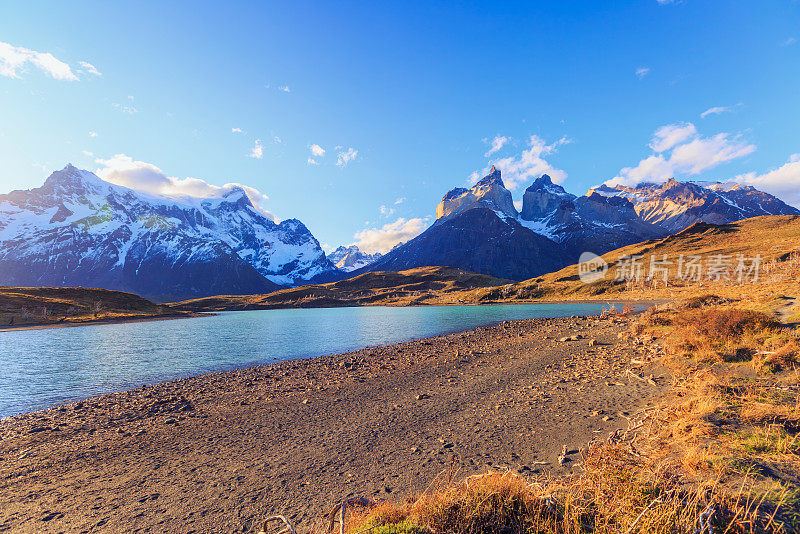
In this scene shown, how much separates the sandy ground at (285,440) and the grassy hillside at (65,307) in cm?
8285

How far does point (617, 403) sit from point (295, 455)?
11.9m

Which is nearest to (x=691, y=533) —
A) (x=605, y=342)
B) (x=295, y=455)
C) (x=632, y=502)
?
(x=632, y=502)

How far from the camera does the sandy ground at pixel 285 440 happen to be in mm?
7754

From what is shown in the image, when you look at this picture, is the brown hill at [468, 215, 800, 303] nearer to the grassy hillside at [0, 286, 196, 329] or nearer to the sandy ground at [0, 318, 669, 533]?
the sandy ground at [0, 318, 669, 533]

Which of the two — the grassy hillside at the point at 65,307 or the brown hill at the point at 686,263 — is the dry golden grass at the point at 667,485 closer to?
the grassy hillside at the point at 65,307

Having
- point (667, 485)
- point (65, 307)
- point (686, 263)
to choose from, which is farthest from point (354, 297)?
point (667, 485)

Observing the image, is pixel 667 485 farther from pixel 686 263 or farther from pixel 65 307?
pixel 686 263

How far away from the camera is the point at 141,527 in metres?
7.11

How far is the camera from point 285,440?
11156 millimetres

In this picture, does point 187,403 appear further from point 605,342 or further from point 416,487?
point 605,342

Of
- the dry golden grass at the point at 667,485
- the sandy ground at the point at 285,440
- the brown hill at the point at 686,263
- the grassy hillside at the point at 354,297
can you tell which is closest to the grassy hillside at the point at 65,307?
the grassy hillside at the point at 354,297

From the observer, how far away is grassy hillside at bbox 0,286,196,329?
2758 inches

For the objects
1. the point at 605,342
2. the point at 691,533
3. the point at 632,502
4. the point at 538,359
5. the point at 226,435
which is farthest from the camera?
the point at 605,342

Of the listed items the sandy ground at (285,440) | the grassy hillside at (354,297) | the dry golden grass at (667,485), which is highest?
the dry golden grass at (667,485)
